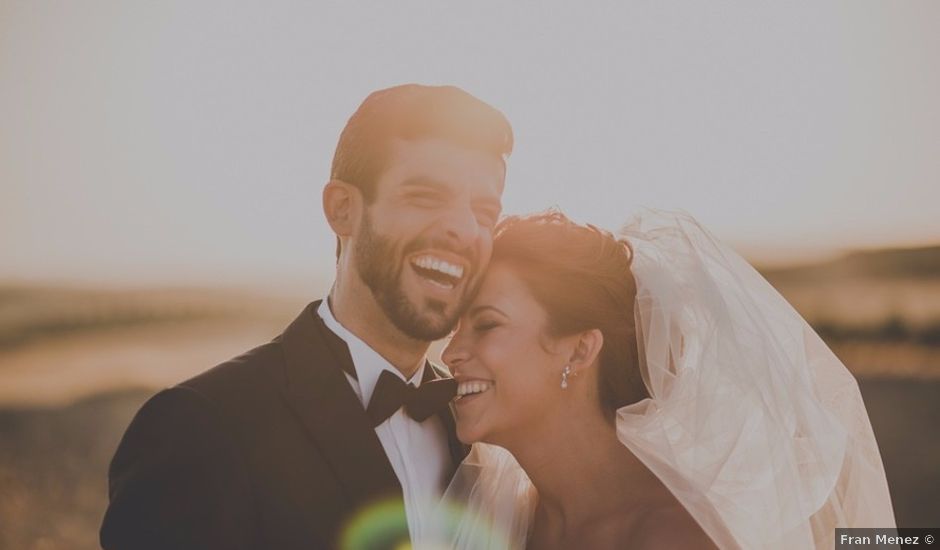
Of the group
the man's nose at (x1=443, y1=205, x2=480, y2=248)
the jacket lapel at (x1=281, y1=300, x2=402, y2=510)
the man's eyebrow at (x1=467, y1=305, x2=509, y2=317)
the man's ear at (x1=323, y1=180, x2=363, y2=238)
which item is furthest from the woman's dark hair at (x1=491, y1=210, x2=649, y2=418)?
the jacket lapel at (x1=281, y1=300, x2=402, y2=510)

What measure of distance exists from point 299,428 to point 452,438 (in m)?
0.87

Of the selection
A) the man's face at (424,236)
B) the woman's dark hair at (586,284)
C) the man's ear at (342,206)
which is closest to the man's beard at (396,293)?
the man's face at (424,236)

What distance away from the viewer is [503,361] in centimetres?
362

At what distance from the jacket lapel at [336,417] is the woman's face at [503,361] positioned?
1.76ft

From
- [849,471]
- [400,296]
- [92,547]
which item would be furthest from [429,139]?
[92,547]

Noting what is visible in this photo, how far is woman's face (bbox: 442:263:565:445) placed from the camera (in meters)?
3.61

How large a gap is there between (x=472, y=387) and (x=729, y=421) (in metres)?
0.94

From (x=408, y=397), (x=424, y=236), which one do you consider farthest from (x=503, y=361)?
(x=424, y=236)

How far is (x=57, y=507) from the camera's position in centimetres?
1330

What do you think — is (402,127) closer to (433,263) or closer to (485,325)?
(433,263)

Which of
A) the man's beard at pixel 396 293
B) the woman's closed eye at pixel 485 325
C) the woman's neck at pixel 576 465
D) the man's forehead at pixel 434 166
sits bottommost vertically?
the woman's neck at pixel 576 465

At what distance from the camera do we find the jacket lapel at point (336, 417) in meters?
2.99

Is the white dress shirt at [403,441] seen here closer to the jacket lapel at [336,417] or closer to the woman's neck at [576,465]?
the jacket lapel at [336,417]

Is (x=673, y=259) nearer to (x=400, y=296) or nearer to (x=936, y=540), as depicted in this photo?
(x=400, y=296)
